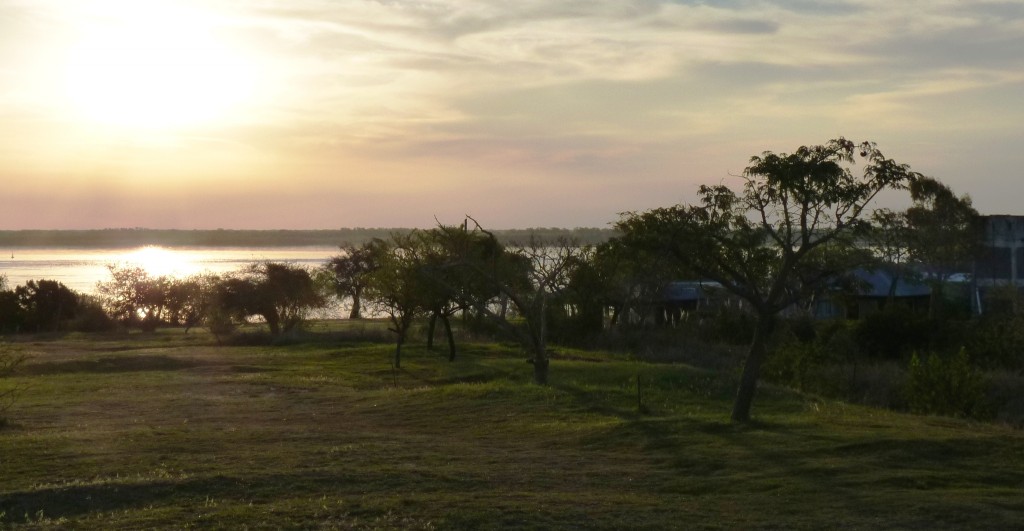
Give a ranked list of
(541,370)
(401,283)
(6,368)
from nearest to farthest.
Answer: (6,368)
(541,370)
(401,283)

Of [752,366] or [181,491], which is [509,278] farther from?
[181,491]

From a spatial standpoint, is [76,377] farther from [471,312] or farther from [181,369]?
[471,312]

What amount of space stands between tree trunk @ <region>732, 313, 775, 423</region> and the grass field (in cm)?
50

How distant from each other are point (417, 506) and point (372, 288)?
33540 mm

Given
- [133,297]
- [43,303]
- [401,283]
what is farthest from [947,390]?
[133,297]

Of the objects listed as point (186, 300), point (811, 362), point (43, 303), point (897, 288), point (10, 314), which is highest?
point (897, 288)

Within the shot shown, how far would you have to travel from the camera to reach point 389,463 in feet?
60.2

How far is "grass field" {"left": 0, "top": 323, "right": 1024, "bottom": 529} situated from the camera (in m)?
13.5

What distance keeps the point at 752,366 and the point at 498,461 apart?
666 centimetres

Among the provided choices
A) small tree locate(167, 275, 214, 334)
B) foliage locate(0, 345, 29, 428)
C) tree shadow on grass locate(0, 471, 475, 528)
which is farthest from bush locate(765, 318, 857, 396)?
small tree locate(167, 275, 214, 334)

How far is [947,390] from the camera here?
30922mm

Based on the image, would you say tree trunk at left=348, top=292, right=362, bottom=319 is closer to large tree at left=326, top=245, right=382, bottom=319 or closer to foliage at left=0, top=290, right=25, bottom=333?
large tree at left=326, top=245, right=382, bottom=319

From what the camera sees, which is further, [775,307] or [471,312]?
[471,312]

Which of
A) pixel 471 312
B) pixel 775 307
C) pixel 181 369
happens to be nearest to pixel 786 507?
pixel 775 307
